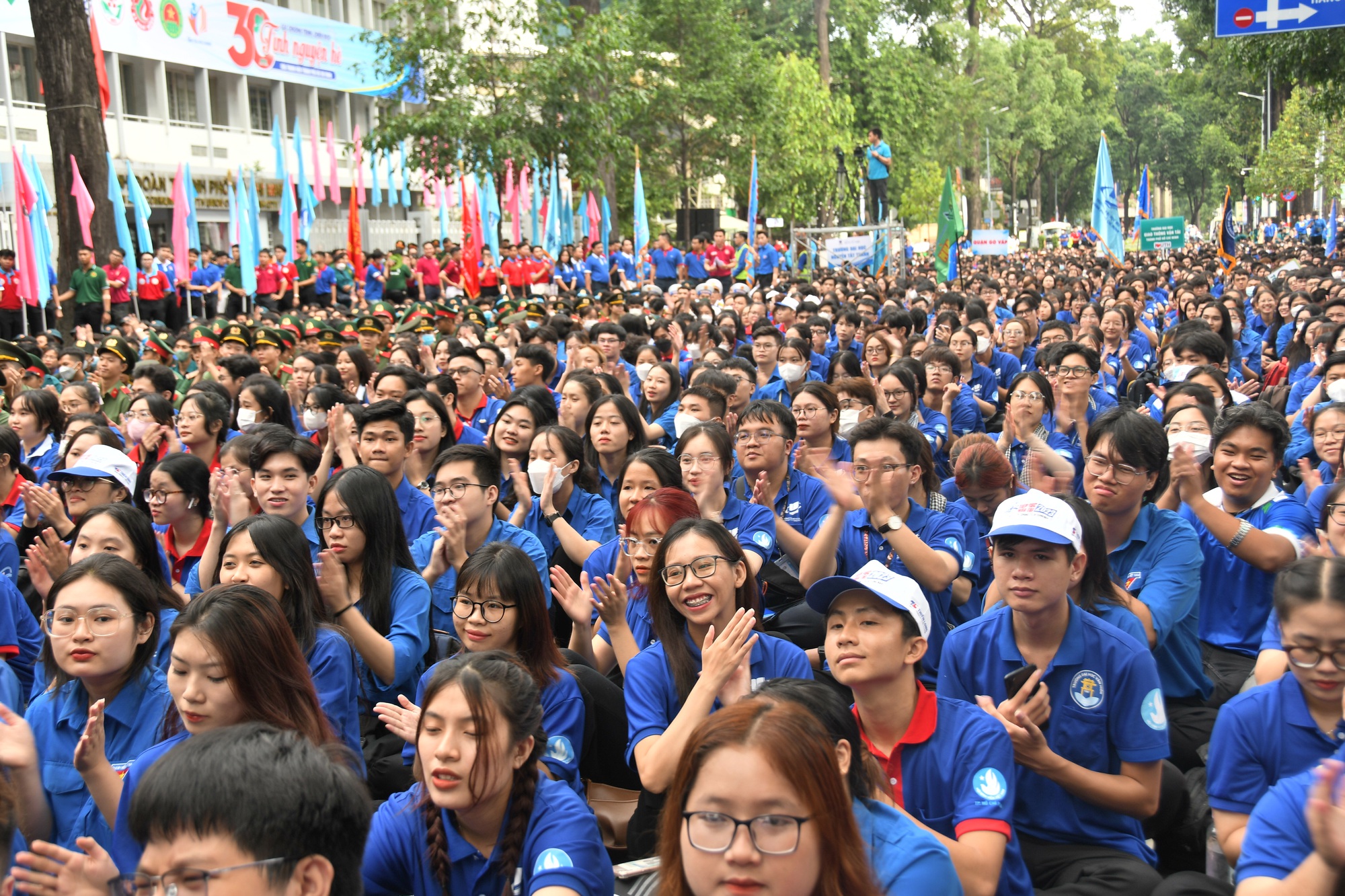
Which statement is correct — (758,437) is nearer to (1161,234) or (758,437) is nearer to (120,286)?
(120,286)

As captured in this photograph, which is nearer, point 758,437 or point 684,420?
point 758,437

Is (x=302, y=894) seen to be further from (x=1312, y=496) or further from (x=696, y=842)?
(x=1312, y=496)

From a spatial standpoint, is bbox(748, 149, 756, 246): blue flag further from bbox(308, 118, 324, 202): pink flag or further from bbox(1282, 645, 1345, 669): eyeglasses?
bbox(1282, 645, 1345, 669): eyeglasses

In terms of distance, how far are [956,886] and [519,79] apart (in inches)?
855

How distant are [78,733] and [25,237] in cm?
1307

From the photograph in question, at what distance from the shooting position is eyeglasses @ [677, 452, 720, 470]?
5.65 metres

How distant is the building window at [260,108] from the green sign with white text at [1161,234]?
23631 mm

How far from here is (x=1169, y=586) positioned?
4406 mm

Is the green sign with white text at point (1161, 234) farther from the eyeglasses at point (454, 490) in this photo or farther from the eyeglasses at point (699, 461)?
the eyeglasses at point (454, 490)

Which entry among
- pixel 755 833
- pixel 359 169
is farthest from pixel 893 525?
pixel 359 169

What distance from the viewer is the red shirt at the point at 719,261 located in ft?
84.6

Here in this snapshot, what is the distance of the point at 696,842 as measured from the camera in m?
2.23

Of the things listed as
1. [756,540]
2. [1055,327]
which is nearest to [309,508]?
[756,540]

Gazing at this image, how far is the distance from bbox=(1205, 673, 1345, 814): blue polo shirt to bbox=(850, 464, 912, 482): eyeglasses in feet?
6.48
